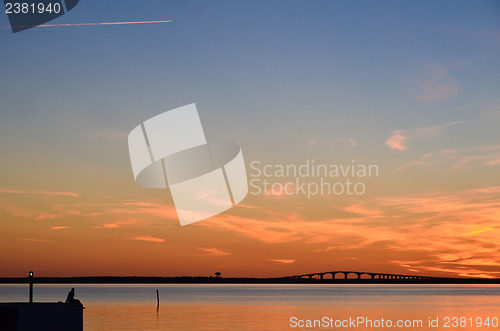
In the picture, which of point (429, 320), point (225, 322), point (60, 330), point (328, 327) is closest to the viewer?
point (60, 330)

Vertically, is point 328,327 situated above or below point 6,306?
below

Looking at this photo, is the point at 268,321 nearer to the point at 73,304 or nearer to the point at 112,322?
the point at 112,322

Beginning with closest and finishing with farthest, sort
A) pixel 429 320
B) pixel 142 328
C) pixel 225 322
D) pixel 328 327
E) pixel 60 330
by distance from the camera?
pixel 60 330
pixel 142 328
pixel 328 327
pixel 225 322
pixel 429 320

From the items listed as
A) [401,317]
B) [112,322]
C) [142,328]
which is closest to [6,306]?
[142,328]

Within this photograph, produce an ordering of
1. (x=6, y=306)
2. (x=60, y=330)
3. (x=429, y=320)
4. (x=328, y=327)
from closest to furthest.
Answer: (x=6, y=306) → (x=60, y=330) → (x=328, y=327) → (x=429, y=320)

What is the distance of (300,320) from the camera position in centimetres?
8500

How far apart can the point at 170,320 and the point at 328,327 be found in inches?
839

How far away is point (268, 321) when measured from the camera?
83.2 metres

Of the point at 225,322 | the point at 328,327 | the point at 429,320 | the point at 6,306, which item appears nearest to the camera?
the point at 6,306

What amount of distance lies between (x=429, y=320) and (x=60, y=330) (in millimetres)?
60600

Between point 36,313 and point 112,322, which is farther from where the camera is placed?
point 112,322

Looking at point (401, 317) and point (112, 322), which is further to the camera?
point (401, 317)

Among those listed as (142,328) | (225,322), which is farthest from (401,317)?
(142,328)

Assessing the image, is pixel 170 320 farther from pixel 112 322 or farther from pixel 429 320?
pixel 429 320
